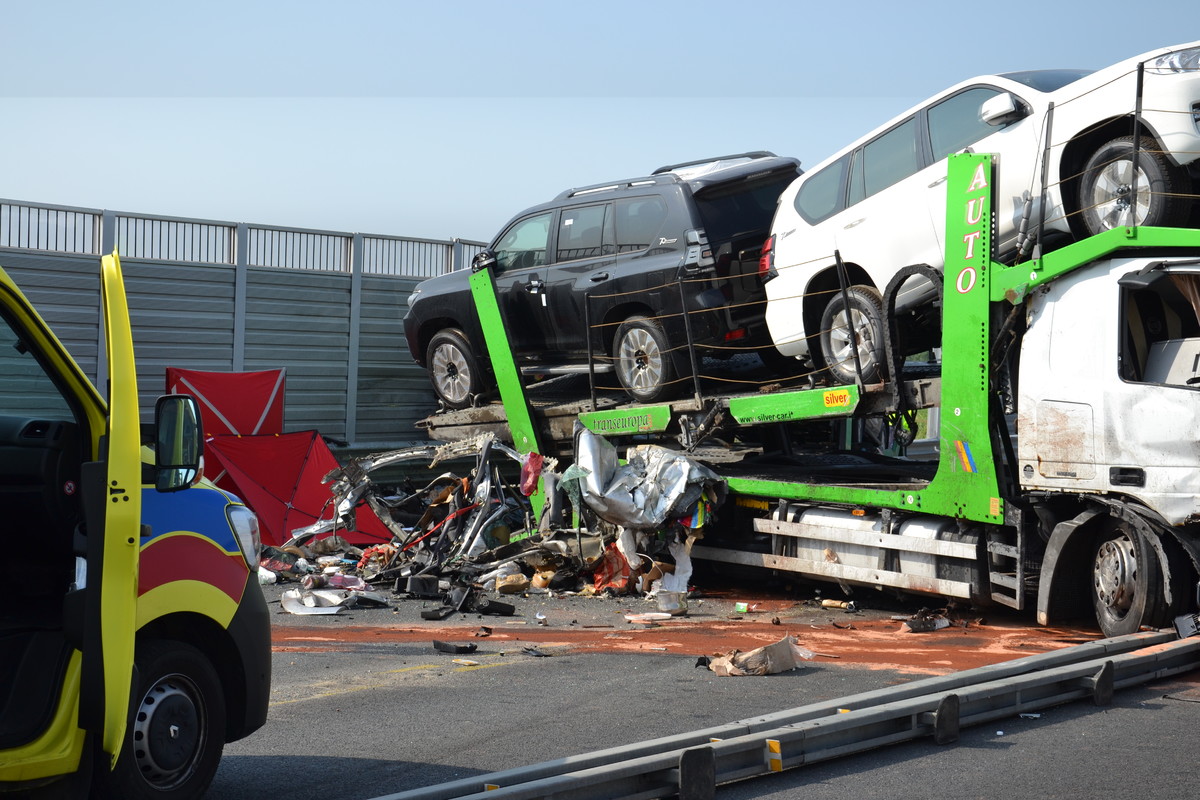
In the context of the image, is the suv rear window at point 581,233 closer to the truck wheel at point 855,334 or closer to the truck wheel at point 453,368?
the truck wheel at point 453,368

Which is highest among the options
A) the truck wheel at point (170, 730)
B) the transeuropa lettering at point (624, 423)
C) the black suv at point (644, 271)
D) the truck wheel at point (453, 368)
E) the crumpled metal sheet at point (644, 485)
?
the black suv at point (644, 271)

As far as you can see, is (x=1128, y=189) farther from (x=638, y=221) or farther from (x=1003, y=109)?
(x=638, y=221)

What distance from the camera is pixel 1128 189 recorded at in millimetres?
7535

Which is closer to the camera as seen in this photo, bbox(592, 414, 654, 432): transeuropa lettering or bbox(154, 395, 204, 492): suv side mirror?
bbox(154, 395, 204, 492): suv side mirror

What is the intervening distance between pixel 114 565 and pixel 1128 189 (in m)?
6.32

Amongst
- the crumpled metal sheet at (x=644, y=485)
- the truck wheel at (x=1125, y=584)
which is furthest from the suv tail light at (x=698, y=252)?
the truck wheel at (x=1125, y=584)

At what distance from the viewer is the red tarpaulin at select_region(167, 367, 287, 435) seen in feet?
50.7

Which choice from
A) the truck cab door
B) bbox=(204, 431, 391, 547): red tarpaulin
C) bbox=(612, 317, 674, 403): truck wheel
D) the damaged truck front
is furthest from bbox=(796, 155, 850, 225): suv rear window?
the truck cab door

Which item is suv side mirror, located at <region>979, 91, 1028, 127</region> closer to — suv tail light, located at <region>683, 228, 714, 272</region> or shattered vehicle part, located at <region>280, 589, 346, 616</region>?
suv tail light, located at <region>683, 228, 714, 272</region>

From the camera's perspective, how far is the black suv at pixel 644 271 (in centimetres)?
1052

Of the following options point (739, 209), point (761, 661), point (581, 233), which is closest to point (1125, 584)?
point (761, 661)

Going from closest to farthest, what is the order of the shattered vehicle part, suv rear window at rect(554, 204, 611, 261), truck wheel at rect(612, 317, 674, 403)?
the shattered vehicle part < truck wheel at rect(612, 317, 674, 403) < suv rear window at rect(554, 204, 611, 261)

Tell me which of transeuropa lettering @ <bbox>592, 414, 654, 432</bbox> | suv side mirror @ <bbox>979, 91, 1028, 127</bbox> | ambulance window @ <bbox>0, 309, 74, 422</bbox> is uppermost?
suv side mirror @ <bbox>979, 91, 1028, 127</bbox>

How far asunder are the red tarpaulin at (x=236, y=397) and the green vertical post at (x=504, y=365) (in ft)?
15.9
